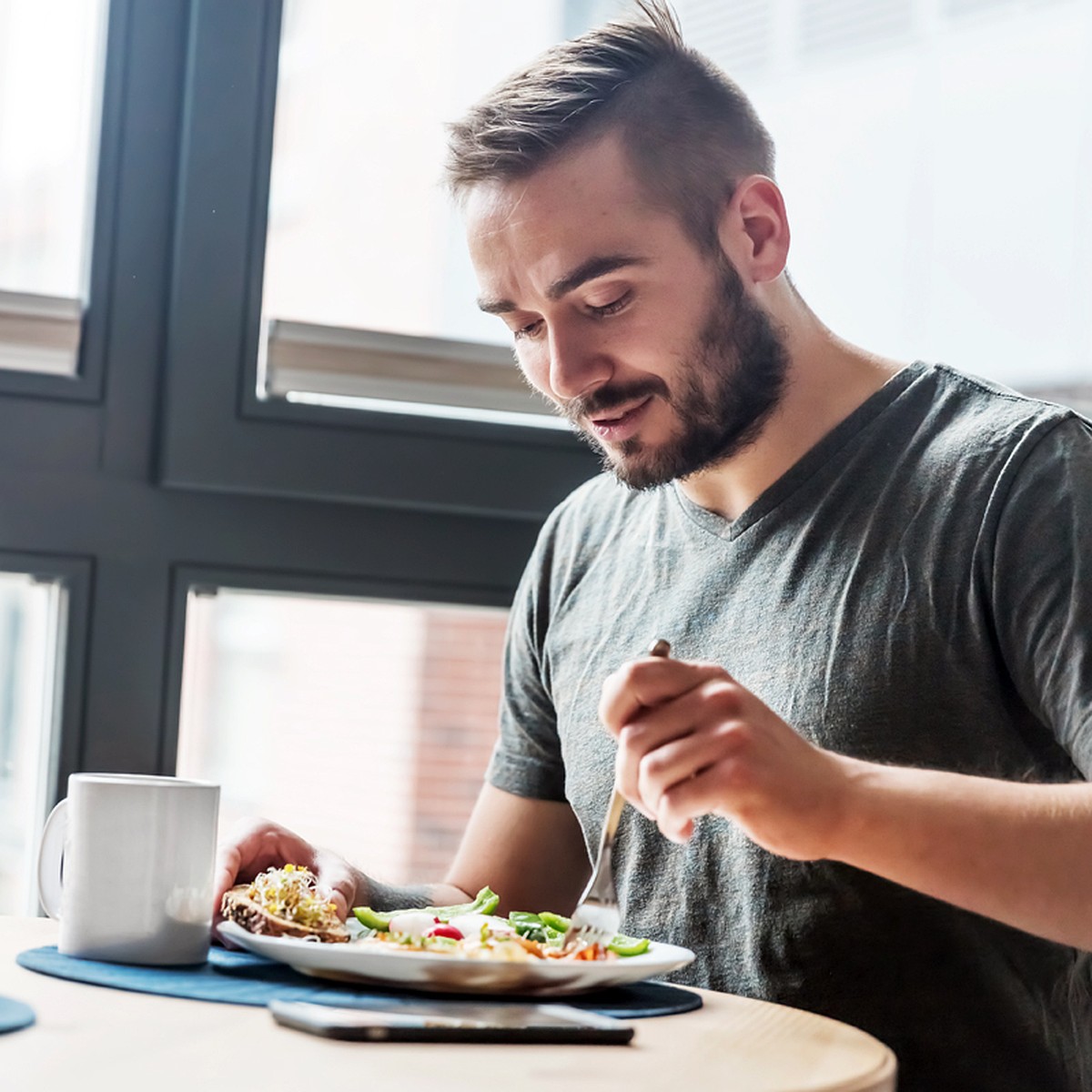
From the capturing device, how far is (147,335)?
1.74 m

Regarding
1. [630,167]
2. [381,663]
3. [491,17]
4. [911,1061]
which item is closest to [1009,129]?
[491,17]

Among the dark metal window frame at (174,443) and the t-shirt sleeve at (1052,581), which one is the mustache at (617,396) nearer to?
the t-shirt sleeve at (1052,581)

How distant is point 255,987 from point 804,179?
1.49m

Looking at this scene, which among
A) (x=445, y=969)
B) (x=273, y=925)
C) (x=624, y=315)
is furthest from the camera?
(x=624, y=315)

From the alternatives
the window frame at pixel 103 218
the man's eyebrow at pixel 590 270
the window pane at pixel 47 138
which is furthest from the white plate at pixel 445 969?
the window pane at pixel 47 138

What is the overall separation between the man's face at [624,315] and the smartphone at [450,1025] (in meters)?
0.64

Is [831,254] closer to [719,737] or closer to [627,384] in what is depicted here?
[627,384]

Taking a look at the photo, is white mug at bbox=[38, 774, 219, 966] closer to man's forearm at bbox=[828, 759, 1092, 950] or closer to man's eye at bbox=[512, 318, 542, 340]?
man's forearm at bbox=[828, 759, 1092, 950]

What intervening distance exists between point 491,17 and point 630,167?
0.66 meters

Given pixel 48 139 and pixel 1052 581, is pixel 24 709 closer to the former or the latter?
pixel 48 139

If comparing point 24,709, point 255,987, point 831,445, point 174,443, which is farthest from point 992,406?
point 24,709

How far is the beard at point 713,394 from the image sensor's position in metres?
1.41

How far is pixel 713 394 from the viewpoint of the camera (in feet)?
4.62

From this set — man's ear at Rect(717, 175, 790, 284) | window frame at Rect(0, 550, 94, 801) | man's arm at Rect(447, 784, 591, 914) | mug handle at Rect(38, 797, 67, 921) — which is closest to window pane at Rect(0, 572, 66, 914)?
window frame at Rect(0, 550, 94, 801)
